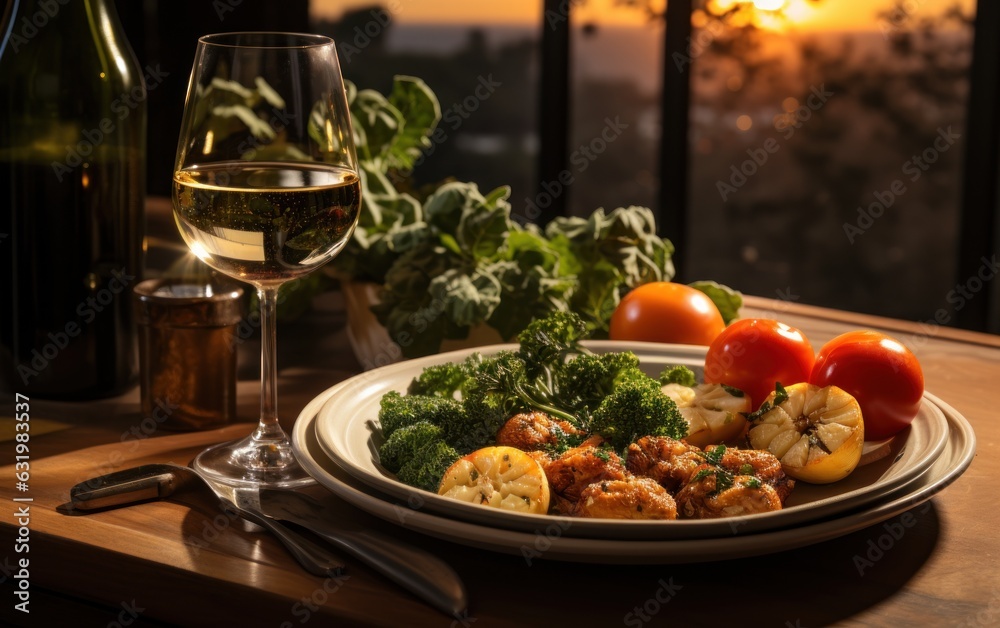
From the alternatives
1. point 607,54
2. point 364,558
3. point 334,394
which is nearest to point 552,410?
point 334,394

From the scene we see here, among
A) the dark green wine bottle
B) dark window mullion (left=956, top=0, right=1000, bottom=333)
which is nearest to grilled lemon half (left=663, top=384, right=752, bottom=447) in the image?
the dark green wine bottle

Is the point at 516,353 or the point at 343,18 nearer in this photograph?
the point at 516,353

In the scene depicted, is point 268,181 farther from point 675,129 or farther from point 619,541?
point 675,129

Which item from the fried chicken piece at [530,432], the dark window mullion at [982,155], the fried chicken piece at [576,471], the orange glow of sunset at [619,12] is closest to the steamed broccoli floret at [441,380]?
the fried chicken piece at [530,432]

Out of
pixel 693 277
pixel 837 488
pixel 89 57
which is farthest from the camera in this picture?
pixel 693 277

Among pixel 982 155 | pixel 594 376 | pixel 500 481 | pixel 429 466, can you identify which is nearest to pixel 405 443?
pixel 429 466

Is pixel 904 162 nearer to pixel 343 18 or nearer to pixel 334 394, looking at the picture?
pixel 343 18

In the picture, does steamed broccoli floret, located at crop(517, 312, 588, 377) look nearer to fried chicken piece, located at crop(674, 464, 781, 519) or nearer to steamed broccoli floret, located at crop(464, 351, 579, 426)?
steamed broccoli floret, located at crop(464, 351, 579, 426)
